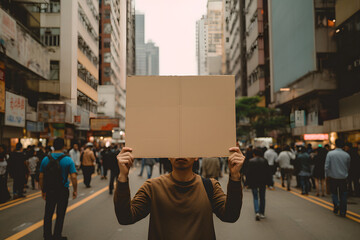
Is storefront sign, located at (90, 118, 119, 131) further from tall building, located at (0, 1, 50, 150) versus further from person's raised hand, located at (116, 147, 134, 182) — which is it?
person's raised hand, located at (116, 147, 134, 182)

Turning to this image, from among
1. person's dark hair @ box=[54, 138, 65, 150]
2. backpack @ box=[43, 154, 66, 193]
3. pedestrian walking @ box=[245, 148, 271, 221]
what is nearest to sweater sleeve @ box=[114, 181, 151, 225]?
backpack @ box=[43, 154, 66, 193]

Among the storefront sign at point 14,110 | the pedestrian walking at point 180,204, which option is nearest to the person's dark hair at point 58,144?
the pedestrian walking at point 180,204

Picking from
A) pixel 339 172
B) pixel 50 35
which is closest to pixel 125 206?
pixel 339 172

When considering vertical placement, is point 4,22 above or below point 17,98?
above

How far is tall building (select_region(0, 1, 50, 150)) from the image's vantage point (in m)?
18.4

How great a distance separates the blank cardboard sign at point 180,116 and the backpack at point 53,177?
12.9 ft

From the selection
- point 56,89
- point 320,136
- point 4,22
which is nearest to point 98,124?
point 56,89

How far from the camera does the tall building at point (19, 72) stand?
60.3 feet

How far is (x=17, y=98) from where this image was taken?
65.9 feet

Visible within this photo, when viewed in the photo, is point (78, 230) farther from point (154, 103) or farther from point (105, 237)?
point (154, 103)

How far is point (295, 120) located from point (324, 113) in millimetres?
4001

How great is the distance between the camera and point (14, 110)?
19.7 metres

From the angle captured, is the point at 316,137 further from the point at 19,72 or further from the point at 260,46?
the point at 19,72

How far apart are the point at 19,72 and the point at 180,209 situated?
24755 mm
